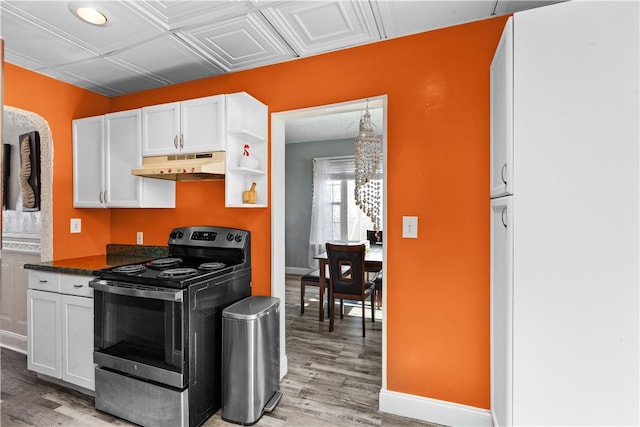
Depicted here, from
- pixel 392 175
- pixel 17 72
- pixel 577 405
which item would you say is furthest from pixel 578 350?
pixel 17 72

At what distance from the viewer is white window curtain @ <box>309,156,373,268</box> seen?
6.00 m

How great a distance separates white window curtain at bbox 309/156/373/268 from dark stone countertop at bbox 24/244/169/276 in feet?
11.4

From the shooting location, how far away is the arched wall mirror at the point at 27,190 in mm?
2684

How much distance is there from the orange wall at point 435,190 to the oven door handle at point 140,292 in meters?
1.35

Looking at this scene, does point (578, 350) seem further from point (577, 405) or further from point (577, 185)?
point (577, 185)

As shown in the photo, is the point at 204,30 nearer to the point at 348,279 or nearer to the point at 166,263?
the point at 166,263

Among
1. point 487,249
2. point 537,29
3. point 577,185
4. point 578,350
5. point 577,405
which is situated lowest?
point 577,405

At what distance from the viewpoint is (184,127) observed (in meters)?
2.31

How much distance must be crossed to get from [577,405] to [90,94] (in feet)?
13.7

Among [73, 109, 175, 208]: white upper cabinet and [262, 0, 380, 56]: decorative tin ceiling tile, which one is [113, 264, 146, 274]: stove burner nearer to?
[73, 109, 175, 208]: white upper cabinet

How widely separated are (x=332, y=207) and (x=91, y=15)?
471cm

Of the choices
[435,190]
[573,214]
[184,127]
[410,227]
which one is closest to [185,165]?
[184,127]

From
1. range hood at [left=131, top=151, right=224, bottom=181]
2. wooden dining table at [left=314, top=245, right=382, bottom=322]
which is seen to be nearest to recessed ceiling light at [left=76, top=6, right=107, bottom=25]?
range hood at [left=131, top=151, right=224, bottom=181]

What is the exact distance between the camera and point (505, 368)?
4.78ft
